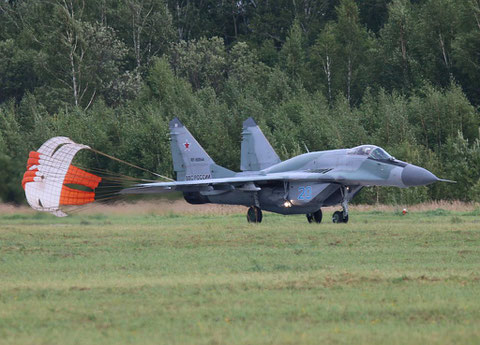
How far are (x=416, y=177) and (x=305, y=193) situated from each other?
11.6 ft

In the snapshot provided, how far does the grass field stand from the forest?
388 inches

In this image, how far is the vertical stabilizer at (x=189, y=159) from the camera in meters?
31.2

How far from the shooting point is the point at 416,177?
25469mm

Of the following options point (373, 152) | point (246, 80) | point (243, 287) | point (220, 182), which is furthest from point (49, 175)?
point (246, 80)

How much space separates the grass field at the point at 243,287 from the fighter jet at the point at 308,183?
323 cm

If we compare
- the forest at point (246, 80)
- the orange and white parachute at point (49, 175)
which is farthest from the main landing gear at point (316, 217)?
the forest at point (246, 80)

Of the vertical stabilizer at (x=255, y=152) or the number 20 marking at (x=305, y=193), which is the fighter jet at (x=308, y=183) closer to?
the number 20 marking at (x=305, y=193)

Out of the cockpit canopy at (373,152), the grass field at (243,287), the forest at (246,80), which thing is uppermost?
the forest at (246,80)

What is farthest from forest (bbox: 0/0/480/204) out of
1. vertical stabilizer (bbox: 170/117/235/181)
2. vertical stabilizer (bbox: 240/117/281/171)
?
vertical stabilizer (bbox: 240/117/281/171)

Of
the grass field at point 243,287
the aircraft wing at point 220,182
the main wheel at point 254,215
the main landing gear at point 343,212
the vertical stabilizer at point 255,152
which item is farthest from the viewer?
the vertical stabilizer at point 255,152

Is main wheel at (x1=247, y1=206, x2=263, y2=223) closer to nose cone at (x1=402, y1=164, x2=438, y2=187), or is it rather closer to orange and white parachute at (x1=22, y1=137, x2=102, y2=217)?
nose cone at (x1=402, y1=164, x2=438, y2=187)

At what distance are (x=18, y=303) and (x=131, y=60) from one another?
71.9 meters

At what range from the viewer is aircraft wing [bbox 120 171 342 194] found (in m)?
26.9

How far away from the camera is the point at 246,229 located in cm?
2439
